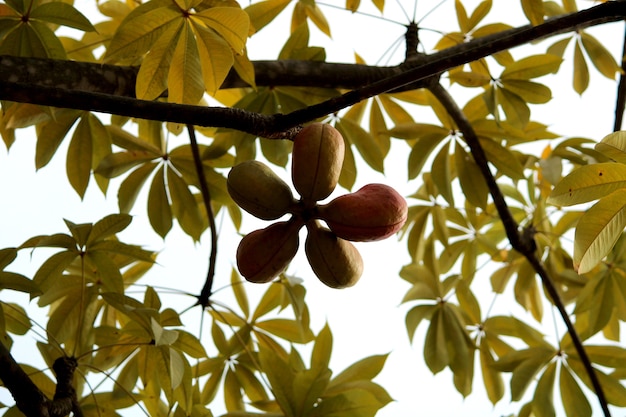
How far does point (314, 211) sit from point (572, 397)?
5.11ft

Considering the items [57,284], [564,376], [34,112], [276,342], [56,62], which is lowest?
[564,376]

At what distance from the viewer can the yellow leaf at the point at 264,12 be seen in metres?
2.16

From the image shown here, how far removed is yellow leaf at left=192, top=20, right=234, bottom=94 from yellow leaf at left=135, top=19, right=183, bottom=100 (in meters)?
0.07

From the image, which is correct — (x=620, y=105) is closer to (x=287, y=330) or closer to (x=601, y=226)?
(x=601, y=226)

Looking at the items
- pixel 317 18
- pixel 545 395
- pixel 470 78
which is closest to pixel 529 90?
pixel 470 78

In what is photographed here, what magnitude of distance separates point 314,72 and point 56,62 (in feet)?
2.29

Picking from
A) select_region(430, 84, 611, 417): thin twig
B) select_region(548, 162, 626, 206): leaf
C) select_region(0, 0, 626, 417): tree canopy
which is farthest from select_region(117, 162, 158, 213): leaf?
select_region(548, 162, 626, 206): leaf

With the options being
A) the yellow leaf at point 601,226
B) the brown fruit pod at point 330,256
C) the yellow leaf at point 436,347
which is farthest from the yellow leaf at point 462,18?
the brown fruit pod at point 330,256

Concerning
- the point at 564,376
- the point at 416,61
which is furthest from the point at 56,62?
the point at 564,376

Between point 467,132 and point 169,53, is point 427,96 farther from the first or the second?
point 169,53

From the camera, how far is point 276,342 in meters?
2.43

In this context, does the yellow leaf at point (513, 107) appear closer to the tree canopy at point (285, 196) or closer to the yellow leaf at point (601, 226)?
the tree canopy at point (285, 196)

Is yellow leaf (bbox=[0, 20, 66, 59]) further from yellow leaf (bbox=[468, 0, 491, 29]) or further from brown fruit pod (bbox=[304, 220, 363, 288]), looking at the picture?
yellow leaf (bbox=[468, 0, 491, 29])

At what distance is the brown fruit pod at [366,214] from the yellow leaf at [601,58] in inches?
69.0
